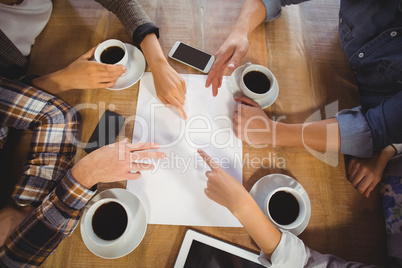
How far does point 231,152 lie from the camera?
68cm

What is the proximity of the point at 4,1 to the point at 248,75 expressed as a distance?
79 centimetres

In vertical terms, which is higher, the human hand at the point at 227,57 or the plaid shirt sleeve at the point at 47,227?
the human hand at the point at 227,57

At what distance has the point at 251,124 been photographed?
69 centimetres

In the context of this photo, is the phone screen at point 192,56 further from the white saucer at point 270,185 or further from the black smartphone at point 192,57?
the white saucer at point 270,185

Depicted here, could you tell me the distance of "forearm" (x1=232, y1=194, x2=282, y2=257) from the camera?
1.83 feet

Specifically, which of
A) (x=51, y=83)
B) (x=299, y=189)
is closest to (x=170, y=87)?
(x=51, y=83)

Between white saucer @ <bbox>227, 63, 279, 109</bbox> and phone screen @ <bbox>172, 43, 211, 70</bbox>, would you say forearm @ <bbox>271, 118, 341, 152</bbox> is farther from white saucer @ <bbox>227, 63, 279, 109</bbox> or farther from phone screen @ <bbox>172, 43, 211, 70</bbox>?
phone screen @ <bbox>172, 43, 211, 70</bbox>

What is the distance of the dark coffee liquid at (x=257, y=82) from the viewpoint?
0.69 m

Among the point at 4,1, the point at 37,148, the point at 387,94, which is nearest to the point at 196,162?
the point at 37,148

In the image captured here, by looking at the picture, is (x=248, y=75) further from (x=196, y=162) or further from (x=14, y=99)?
(x=14, y=99)

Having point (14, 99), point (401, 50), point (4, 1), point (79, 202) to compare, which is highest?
point (401, 50)

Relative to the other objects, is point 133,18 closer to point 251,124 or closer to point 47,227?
point 251,124

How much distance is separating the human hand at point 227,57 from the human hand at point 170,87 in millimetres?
84

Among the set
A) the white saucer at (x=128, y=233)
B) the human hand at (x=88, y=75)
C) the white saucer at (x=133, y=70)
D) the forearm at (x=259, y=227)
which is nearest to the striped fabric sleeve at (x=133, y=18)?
the white saucer at (x=133, y=70)
